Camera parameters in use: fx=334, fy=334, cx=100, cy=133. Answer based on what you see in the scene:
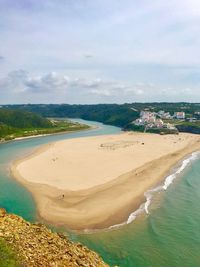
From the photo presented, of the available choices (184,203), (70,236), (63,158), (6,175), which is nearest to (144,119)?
(63,158)

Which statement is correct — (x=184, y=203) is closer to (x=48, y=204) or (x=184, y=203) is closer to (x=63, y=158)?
(x=48, y=204)

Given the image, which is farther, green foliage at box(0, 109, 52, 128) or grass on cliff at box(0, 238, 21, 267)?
green foliage at box(0, 109, 52, 128)

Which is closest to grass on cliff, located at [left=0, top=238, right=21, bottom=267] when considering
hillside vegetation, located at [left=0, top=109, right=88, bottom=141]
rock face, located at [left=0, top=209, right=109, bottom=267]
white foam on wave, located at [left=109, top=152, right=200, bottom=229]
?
rock face, located at [left=0, top=209, right=109, bottom=267]

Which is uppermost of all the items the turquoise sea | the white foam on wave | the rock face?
the rock face

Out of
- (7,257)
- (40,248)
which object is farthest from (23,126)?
(7,257)

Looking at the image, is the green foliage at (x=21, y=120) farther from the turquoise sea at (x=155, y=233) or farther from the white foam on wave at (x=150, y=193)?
the turquoise sea at (x=155, y=233)

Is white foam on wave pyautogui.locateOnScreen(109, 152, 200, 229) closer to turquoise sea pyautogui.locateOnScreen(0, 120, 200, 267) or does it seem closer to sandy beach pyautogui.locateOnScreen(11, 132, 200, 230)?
turquoise sea pyautogui.locateOnScreen(0, 120, 200, 267)
